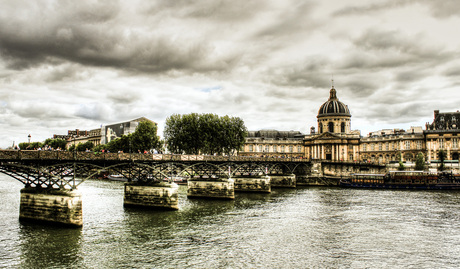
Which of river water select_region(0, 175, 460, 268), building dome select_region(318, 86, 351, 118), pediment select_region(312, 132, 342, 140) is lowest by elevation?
river water select_region(0, 175, 460, 268)

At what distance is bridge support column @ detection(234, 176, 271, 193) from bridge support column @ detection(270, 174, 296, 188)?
43.3 ft

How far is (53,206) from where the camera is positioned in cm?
3173

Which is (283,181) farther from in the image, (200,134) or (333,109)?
(333,109)

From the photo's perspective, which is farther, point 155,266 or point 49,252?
point 49,252

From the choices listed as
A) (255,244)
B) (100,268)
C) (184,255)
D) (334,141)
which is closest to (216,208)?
(255,244)

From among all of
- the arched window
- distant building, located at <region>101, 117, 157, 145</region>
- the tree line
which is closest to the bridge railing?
the tree line

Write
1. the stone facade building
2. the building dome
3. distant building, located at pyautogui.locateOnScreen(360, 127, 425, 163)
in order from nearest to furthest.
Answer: the stone facade building, distant building, located at pyautogui.locateOnScreen(360, 127, 425, 163), the building dome

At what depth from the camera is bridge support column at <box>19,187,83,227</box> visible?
1230 inches

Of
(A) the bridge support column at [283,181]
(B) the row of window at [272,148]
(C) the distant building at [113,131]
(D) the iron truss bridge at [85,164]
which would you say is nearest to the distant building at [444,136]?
(B) the row of window at [272,148]

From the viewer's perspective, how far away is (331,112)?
427 ft

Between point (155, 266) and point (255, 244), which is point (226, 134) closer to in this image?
point (255, 244)

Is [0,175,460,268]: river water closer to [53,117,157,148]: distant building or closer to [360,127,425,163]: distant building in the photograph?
→ [360,127,425,163]: distant building

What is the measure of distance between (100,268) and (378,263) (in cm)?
1703

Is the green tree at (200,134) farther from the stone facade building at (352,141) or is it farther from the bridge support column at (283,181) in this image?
the stone facade building at (352,141)
